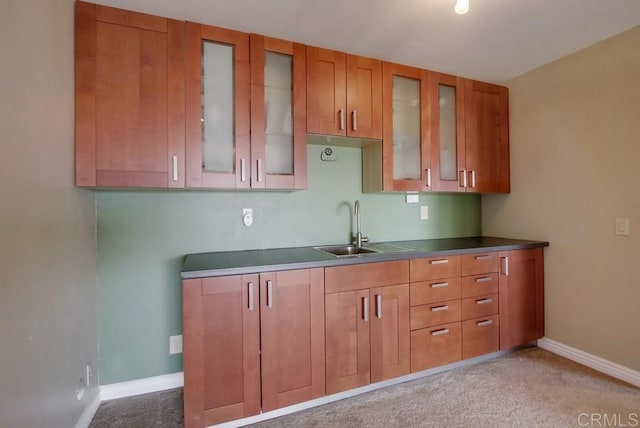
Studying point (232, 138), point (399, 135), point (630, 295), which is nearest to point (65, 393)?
point (232, 138)

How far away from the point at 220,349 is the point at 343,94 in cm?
188

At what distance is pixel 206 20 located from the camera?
6.01 feet

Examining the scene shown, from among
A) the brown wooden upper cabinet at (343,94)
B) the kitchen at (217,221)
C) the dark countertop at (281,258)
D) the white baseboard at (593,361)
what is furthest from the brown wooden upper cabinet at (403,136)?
the white baseboard at (593,361)

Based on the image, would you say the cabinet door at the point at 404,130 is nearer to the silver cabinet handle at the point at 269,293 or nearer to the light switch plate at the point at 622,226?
the silver cabinet handle at the point at 269,293

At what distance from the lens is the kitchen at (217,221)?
1173mm

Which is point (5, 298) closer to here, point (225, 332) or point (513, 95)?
point (225, 332)

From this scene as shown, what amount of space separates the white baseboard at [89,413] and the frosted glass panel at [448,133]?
9.67 ft

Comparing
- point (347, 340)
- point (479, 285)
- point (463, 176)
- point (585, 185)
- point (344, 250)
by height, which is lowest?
point (347, 340)

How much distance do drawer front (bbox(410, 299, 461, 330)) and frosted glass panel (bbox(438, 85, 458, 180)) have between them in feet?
3.51

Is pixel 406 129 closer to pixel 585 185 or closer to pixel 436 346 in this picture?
pixel 585 185

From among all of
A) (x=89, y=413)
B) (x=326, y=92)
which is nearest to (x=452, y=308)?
(x=326, y=92)

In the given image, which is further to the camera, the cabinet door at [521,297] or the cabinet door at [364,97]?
the cabinet door at [521,297]

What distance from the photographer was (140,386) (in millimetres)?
1971

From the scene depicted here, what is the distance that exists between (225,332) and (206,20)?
1913 millimetres
